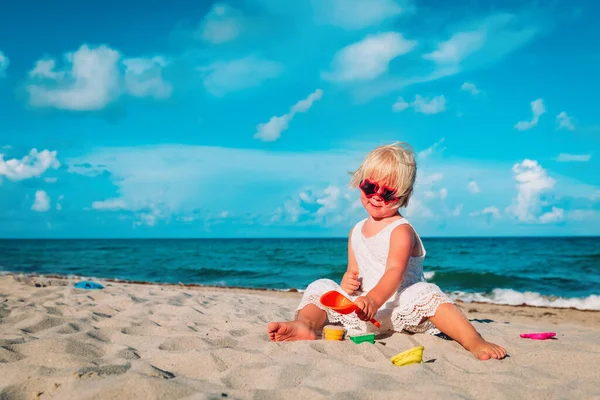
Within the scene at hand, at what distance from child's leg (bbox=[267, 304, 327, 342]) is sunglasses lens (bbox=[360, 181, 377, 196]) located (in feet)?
3.00

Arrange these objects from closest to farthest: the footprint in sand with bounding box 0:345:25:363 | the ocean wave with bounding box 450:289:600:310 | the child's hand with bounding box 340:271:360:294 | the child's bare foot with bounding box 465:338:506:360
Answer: the footprint in sand with bounding box 0:345:25:363, the child's bare foot with bounding box 465:338:506:360, the child's hand with bounding box 340:271:360:294, the ocean wave with bounding box 450:289:600:310

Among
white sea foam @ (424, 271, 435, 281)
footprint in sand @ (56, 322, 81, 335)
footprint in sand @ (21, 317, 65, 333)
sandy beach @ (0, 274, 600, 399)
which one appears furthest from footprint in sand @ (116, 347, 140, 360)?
white sea foam @ (424, 271, 435, 281)

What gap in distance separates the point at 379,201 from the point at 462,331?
3.31ft

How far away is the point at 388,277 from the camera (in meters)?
3.01

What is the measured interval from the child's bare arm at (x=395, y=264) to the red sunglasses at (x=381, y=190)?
0.21 metres

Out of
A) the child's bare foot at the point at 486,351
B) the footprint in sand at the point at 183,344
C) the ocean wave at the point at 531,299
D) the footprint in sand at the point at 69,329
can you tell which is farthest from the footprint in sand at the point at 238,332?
the ocean wave at the point at 531,299

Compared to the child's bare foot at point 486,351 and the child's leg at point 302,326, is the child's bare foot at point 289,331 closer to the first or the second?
the child's leg at point 302,326

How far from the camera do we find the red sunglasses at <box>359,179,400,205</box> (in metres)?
3.29

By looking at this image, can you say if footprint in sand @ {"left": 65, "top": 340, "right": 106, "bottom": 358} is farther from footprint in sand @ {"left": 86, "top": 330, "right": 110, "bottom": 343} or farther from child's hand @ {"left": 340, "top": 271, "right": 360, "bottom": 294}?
child's hand @ {"left": 340, "top": 271, "right": 360, "bottom": 294}

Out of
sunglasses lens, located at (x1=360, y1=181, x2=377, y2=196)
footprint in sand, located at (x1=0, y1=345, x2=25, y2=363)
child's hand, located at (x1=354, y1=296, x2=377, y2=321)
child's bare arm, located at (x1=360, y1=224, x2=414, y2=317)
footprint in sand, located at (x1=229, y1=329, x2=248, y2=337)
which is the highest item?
sunglasses lens, located at (x1=360, y1=181, x2=377, y2=196)

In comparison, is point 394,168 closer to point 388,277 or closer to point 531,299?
point 388,277

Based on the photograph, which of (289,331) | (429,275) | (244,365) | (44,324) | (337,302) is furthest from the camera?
(429,275)

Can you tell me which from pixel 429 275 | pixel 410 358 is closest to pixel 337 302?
pixel 410 358

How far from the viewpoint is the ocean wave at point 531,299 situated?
8.87m
